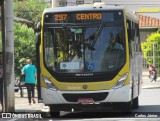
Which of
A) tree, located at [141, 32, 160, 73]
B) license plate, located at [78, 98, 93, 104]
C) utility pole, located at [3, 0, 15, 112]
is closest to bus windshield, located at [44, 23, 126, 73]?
license plate, located at [78, 98, 93, 104]

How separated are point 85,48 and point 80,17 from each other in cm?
92

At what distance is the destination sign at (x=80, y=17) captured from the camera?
53.4 feet

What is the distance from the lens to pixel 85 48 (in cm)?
1612

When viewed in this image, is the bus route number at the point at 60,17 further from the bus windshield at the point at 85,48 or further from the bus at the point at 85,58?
the bus windshield at the point at 85,48

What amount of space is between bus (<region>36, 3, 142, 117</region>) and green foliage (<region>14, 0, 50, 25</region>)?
36.2 meters

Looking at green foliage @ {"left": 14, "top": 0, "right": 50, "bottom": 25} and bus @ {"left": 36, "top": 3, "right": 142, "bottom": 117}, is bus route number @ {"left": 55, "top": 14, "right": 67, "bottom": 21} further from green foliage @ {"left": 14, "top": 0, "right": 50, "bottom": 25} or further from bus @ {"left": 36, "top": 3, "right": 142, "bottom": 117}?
green foliage @ {"left": 14, "top": 0, "right": 50, "bottom": 25}

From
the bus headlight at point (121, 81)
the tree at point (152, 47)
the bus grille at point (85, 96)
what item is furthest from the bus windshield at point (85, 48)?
the tree at point (152, 47)

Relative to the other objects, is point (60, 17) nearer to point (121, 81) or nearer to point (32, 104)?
point (121, 81)

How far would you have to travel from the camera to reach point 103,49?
52.5 ft

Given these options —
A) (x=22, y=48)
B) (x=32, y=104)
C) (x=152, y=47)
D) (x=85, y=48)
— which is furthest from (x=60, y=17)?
(x=152, y=47)

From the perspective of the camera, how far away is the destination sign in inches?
640

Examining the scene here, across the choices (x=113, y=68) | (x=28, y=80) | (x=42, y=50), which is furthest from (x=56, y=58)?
(x=28, y=80)

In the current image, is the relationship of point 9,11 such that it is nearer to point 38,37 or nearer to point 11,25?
point 11,25

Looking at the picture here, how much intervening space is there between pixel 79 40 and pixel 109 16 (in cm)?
109
